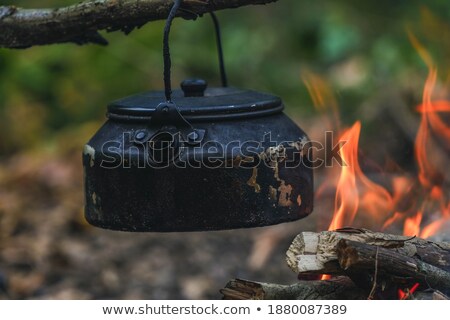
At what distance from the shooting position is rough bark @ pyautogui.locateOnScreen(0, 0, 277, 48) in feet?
9.05

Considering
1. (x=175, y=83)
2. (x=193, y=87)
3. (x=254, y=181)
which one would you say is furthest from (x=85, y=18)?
(x=175, y=83)

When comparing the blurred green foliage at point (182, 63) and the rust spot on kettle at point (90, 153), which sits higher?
the rust spot on kettle at point (90, 153)

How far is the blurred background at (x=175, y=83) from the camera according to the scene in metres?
4.93

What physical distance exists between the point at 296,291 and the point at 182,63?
18.3 ft

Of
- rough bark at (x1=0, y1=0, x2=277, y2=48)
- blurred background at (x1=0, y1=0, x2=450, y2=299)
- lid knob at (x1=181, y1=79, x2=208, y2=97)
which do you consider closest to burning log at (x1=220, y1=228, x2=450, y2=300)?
lid knob at (x1=181, y1=79, x2=208, y2=97)

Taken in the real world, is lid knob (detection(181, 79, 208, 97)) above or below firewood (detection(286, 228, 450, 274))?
above

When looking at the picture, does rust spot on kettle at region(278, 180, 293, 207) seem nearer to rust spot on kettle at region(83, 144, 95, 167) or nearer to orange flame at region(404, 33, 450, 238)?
rust spot on kettle at region(83, 144, 95, 167)

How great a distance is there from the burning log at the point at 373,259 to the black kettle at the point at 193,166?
0.18 m

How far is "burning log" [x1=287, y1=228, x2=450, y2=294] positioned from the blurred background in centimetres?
191

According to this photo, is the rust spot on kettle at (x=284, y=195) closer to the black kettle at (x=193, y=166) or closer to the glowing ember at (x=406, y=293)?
the black kettle at (x=193, y=166)

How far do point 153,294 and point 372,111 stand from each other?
8.41ft

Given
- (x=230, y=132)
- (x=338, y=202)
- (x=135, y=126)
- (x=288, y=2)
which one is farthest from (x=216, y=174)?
(x=288, y=2)

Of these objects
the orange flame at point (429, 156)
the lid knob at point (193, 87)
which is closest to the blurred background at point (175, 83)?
the orange flame at point (429, 156)
